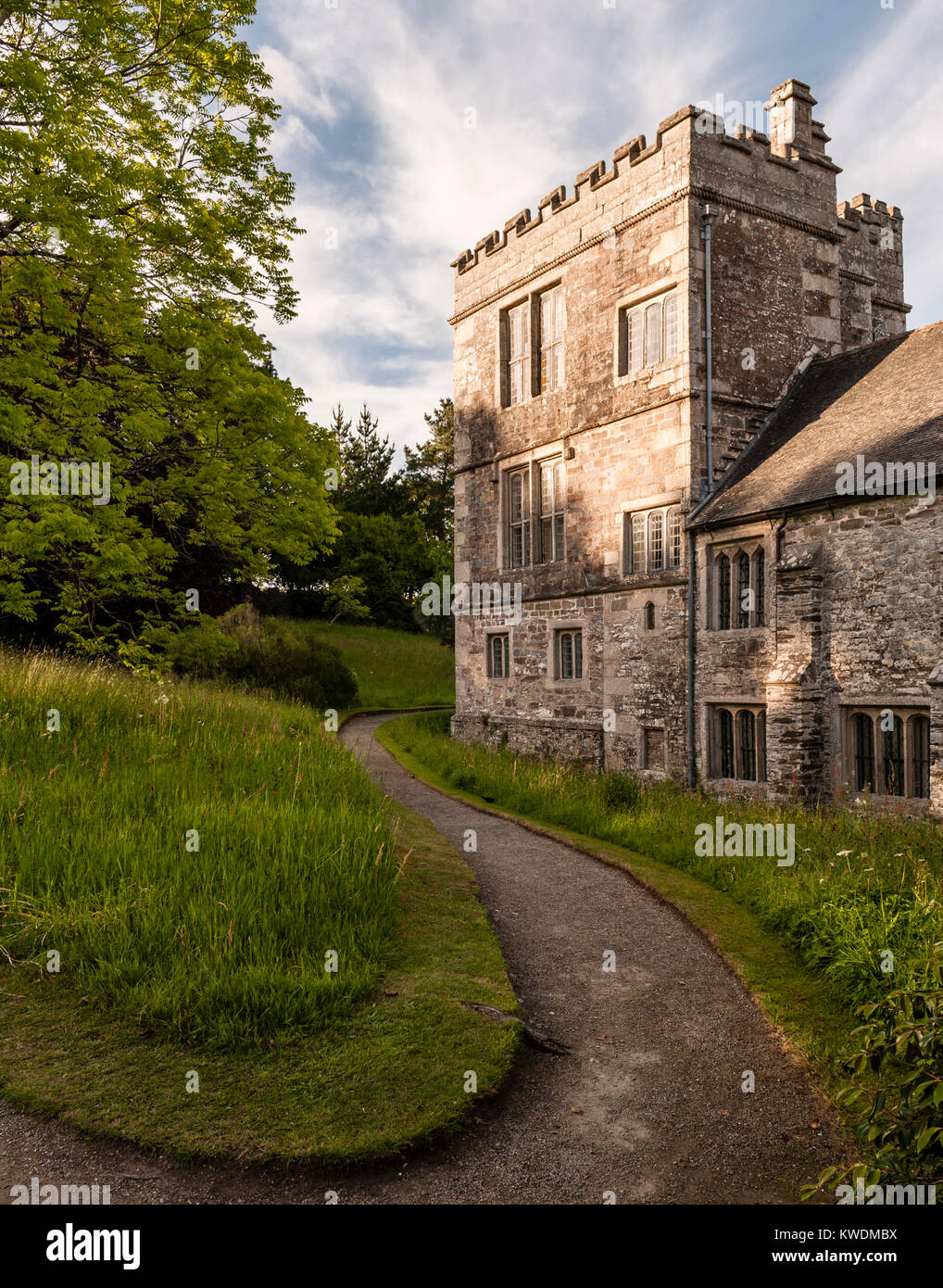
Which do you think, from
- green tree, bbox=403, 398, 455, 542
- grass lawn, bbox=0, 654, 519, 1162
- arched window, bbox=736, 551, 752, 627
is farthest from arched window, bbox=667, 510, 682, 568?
green tree, bbox=403, 398, 455, 542

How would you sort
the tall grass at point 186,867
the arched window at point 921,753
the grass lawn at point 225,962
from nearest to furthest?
the grass lawn at point 225,962
the tall grass at point 186,867
the arched window at point 921,753

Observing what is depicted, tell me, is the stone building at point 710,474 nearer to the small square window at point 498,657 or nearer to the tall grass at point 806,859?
the small square window at point 498,657

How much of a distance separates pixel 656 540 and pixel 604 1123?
13.7 m

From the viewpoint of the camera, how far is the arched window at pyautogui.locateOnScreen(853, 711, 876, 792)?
13.0 metres

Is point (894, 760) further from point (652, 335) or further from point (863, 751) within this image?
point (652, 335)

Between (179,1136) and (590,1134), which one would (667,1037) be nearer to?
(590,1134)

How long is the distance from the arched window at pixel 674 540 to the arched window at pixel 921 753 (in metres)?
5.46

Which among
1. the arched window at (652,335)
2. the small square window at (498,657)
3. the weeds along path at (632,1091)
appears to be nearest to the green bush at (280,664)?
the small square window at (498,657)

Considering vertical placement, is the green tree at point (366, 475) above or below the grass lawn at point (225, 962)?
above

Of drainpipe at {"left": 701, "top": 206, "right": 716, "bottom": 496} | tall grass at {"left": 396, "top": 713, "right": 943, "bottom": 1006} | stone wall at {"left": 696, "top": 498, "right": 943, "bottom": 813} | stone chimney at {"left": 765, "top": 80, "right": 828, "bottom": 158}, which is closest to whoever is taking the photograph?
tall grass at {"left": 396, "top": 713, "right": 943, "bottom": 1006}

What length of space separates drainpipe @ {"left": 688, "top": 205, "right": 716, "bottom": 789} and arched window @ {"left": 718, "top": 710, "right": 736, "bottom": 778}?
495 mm

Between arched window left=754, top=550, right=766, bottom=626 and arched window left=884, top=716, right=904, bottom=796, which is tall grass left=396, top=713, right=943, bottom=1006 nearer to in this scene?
arched window left=884, top=716, right=904, bottom=796

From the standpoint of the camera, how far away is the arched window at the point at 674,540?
643 inches
